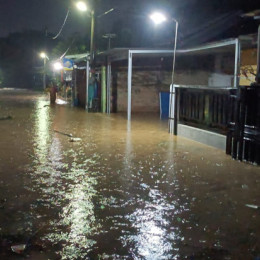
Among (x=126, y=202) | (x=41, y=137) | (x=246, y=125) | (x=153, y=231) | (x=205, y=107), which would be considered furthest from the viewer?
(x=41, y=137)

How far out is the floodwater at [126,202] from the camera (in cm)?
460

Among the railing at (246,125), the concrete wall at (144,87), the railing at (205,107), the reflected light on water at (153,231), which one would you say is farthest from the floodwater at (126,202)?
the concrete wall at (144,87)

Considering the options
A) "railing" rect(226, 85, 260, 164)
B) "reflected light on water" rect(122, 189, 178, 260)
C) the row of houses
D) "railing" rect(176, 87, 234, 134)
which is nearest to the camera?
"reflected light on water" rect(122, 189, 178, 260)

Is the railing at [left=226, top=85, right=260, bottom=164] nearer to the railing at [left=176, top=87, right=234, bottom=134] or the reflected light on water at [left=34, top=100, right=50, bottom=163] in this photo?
the railing at [left=176, top=87, right=234, bottom=134]

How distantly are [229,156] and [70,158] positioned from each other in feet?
12.6

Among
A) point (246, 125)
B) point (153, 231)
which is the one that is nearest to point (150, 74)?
point (246, 125)

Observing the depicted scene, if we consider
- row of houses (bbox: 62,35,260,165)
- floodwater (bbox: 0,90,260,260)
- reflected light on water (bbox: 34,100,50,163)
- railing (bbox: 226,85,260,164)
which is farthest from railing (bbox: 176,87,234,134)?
reflected light on water (bbox: 34,100,50,163)

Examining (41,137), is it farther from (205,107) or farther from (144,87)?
(144,87)

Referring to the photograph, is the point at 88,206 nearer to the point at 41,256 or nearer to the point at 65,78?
the point at 41,256

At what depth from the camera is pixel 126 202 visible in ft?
20.6

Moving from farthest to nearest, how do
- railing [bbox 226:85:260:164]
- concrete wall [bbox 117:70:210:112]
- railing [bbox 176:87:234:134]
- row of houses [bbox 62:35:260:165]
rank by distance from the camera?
1. concrete wall [bbox 117:70:210:112]
2. row of houses [bbox 62:35:260:165]
3. railing [bbox 176:87:234:134]
4. railing [bbox 226:85:260:164]

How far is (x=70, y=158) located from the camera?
970 cm

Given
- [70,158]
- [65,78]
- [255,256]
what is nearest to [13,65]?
[65,78]

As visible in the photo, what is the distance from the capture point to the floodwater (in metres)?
4.60
